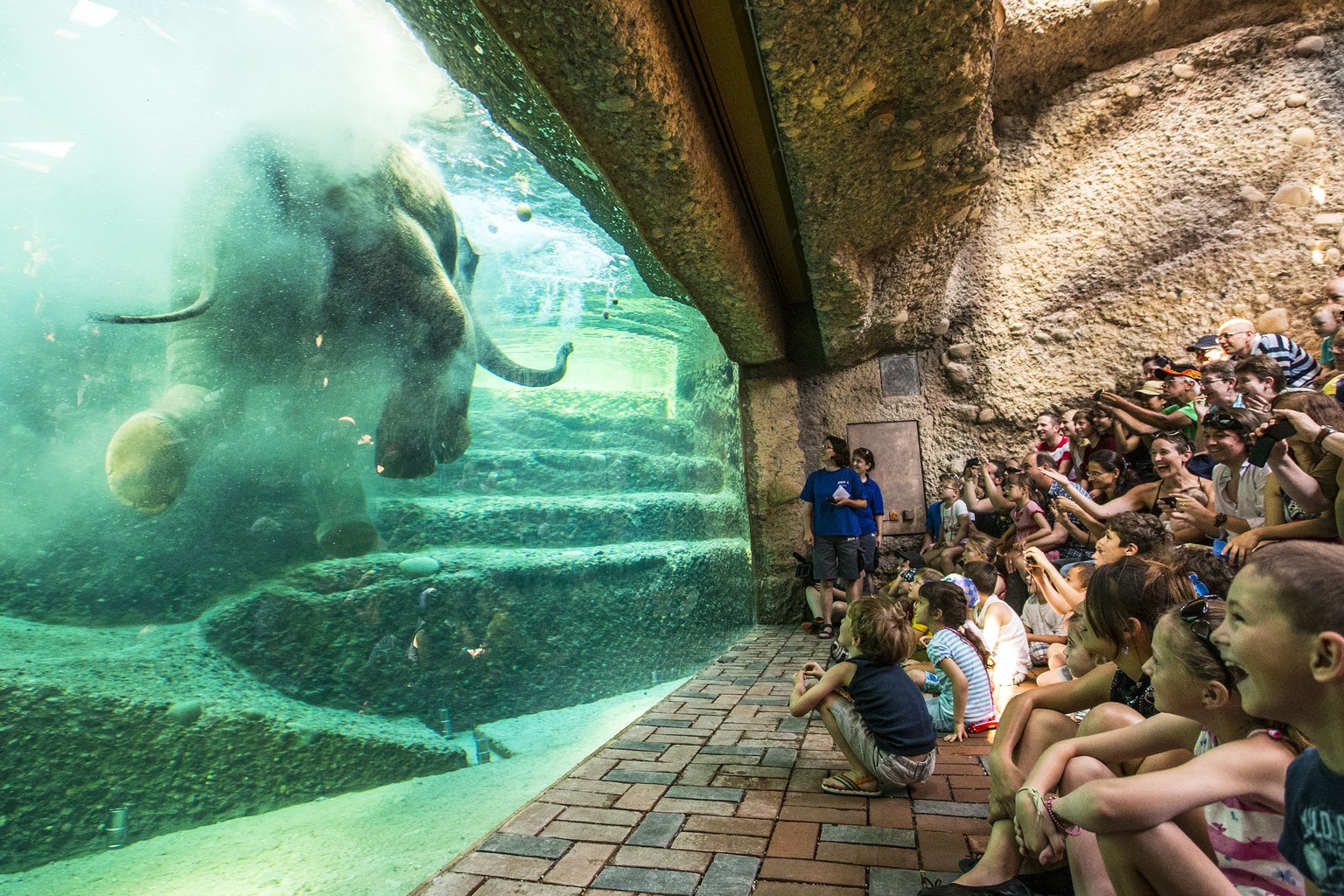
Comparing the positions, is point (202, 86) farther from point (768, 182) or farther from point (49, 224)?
point (768, 182)

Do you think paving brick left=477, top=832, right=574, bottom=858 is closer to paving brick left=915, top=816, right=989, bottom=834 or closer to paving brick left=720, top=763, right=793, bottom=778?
paving brick left=720, top=763, right=793, bottom=778

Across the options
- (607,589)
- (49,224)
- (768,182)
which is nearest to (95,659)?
(49,224)

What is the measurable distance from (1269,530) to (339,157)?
30.7 feet

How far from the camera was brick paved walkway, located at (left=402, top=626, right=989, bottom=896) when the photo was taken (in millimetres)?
1776

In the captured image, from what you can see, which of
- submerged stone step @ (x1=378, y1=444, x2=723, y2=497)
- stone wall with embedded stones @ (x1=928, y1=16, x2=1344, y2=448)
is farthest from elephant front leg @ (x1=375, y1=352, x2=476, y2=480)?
stone wall with embedded stones @ (x1=928, y1=16, x2=1344, y2=448)

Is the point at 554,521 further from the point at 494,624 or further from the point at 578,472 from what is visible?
the point at 578,472

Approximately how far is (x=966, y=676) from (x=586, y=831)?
1.80 meters

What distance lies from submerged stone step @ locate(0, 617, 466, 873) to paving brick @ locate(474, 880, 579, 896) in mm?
4796

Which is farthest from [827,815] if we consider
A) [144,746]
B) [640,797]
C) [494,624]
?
[494,624]

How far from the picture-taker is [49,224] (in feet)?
20.4

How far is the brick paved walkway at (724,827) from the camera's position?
1.78 m

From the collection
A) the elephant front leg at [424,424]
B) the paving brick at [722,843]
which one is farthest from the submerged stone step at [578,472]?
the paving brick at [722,843]

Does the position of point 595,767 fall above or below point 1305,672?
below

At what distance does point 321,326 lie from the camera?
8391 mm
